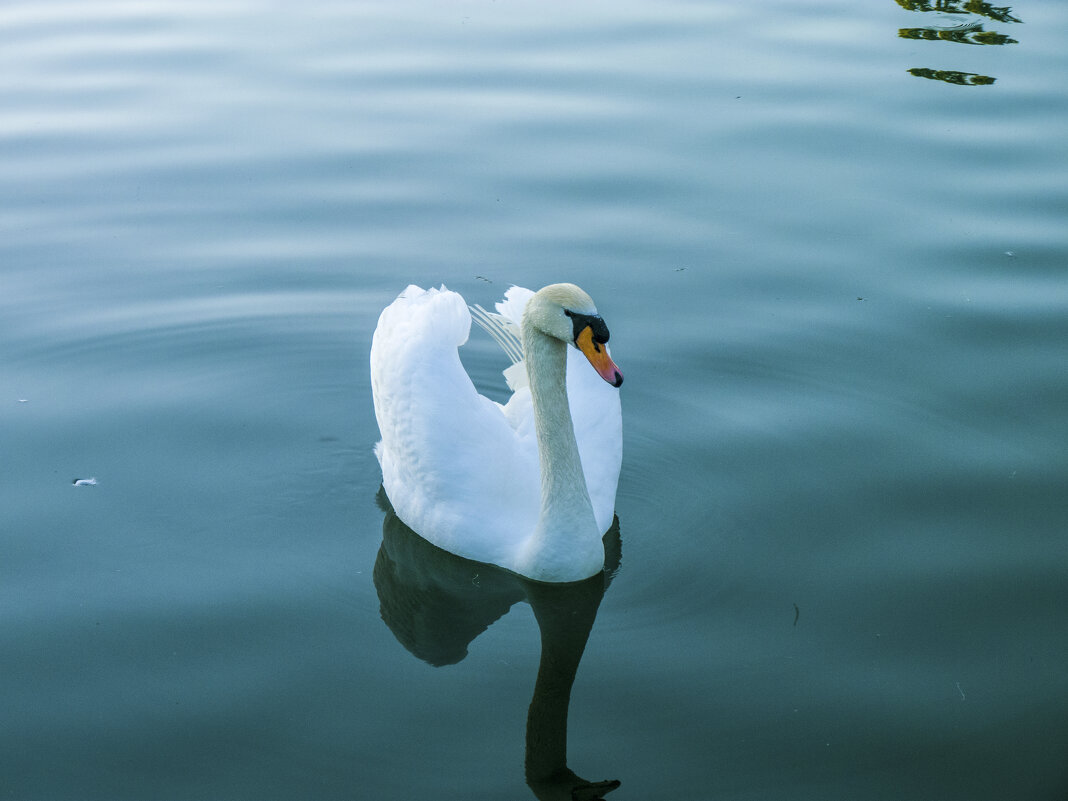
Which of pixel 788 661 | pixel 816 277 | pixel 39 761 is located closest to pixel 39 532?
pixel 39 761

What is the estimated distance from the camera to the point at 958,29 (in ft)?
40.8

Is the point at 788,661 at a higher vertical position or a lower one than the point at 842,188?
lower

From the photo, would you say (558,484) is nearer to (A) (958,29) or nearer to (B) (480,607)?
(B) (480,607)

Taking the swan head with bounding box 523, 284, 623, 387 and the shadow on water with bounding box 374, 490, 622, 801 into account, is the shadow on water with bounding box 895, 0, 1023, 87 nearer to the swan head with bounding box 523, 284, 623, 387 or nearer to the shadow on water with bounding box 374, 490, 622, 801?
the shadow on water with bounding box 374, 490, 622, 801

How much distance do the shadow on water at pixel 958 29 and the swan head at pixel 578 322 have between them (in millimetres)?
7005

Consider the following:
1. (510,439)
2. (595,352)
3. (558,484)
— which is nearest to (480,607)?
(558,484)

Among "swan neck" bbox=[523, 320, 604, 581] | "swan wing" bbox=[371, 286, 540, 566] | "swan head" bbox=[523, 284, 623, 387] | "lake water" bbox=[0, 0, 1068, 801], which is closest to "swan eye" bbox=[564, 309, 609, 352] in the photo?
"swan head" bbox=[523, 284, 623, 387]

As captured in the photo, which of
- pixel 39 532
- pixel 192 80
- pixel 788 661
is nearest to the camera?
pixel 788 661

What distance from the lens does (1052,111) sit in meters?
10.4

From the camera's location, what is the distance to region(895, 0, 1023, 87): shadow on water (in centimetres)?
1125

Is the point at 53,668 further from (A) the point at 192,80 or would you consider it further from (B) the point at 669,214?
Result: (A) the point at 192,80

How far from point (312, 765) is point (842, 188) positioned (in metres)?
6.17

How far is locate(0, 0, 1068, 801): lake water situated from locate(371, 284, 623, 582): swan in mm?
195

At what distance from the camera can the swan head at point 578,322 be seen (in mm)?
5230
